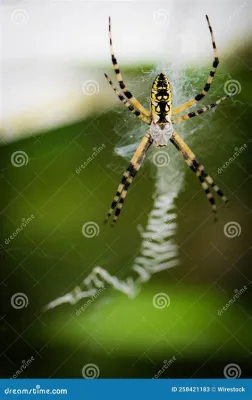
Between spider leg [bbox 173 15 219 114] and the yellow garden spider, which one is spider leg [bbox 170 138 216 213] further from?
spider leg [bbox 173 15 219 114]

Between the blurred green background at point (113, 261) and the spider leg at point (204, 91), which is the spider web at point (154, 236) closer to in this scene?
the blurred green background at point (113, 261)

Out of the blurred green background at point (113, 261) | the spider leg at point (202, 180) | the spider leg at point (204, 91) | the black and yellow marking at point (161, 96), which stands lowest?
the blurred green background at point (113, 261)

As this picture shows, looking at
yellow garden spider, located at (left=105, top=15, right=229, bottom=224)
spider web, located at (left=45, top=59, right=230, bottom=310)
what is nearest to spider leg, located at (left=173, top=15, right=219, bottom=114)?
yellow garden spider, located at (left=105, top=15, right=229, bottom=224)

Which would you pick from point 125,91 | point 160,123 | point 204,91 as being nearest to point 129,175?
point 160,123

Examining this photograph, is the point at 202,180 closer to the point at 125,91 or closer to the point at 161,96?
the point at 161,96

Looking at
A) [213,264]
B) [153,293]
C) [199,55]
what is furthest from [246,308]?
[199,55]

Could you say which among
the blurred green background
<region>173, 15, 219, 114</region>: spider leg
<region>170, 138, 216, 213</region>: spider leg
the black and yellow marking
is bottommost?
the blurred green background

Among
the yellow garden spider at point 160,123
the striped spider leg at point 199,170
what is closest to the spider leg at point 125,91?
the yellow garden spider at point 160,123
